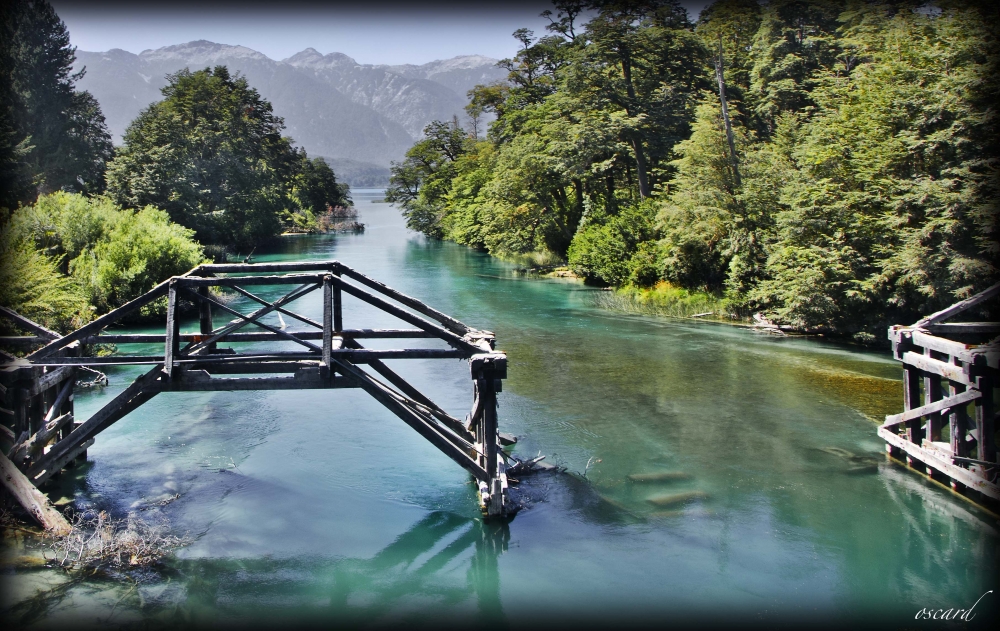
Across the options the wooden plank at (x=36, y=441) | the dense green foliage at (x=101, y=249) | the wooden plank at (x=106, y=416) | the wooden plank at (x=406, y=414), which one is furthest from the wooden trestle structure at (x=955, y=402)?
the dense green foliage at (x=101, y=249)

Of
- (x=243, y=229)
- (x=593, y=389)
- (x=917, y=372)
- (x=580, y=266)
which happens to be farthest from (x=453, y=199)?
(x=917, y=372)

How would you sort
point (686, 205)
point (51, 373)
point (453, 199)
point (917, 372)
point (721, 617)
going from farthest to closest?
point (453, 199), point (686, 205), point (917, 372), point (51, 373), point (721, 617)

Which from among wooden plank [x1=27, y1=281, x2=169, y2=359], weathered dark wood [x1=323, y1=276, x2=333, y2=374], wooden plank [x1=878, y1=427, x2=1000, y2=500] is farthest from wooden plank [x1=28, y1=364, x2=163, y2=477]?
wooden plank [x1=878, y1=427, x2=1000, y2=500]

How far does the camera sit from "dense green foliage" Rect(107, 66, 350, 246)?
4488 centimetres

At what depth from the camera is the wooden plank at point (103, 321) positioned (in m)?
9.98

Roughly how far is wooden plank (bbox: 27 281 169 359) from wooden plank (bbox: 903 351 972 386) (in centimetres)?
1138

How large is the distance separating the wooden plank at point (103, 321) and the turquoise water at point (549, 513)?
92.6 inches

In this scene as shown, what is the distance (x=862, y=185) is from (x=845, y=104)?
3.07m

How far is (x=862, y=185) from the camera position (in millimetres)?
23656

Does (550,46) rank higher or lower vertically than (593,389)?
higher

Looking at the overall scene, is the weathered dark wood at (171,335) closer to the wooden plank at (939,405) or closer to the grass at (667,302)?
the wooden plank at (939,405)

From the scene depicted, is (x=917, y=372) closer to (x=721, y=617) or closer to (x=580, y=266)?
(x=721, y=617)

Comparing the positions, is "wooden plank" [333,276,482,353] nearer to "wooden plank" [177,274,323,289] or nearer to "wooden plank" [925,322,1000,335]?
"wooden plank" [177,274,323,289]

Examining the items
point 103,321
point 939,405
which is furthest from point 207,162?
point 939,405
